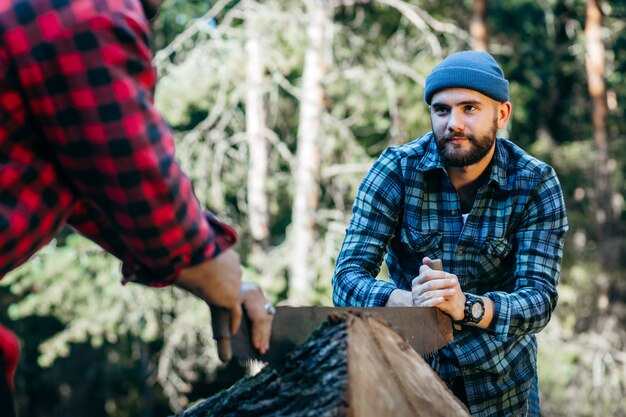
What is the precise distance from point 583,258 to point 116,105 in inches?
617

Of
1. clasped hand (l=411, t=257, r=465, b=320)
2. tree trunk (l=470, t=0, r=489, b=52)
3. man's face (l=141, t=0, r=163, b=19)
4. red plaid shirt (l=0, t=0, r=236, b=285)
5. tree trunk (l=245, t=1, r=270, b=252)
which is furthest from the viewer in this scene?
tree trunk (l=470, t=0, r=489, b=52)

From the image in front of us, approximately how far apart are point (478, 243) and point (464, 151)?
38cm

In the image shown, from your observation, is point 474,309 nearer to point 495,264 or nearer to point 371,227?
point 495,264

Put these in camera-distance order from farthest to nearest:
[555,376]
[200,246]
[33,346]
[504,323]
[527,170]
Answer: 1. [33,346]
2. [555,376]
3. [527,170]
4. [504,323]
5. [200,246]

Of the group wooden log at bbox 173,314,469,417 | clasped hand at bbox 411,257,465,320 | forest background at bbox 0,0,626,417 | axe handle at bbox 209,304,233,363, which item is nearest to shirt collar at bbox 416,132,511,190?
clasped hand at bbox 411,257,465,320

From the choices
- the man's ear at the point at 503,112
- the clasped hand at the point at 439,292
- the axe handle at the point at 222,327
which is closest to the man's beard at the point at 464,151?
the man's ear at the point at 503,112

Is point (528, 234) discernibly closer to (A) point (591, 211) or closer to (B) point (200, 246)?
(B) point (200, 246)

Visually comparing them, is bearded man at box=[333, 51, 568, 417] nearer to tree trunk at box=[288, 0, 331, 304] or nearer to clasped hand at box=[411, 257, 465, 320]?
clasped hand at box=[411, 257, 465, 320]

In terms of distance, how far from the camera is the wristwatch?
10.8 feet

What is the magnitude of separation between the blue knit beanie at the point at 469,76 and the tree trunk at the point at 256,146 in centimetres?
934

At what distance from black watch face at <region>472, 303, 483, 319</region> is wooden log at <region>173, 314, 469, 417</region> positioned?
52 centimetres

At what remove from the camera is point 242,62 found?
13.3 metres

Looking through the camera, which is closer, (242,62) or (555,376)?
(242,62)

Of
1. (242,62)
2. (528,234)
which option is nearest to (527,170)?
(528,234)
